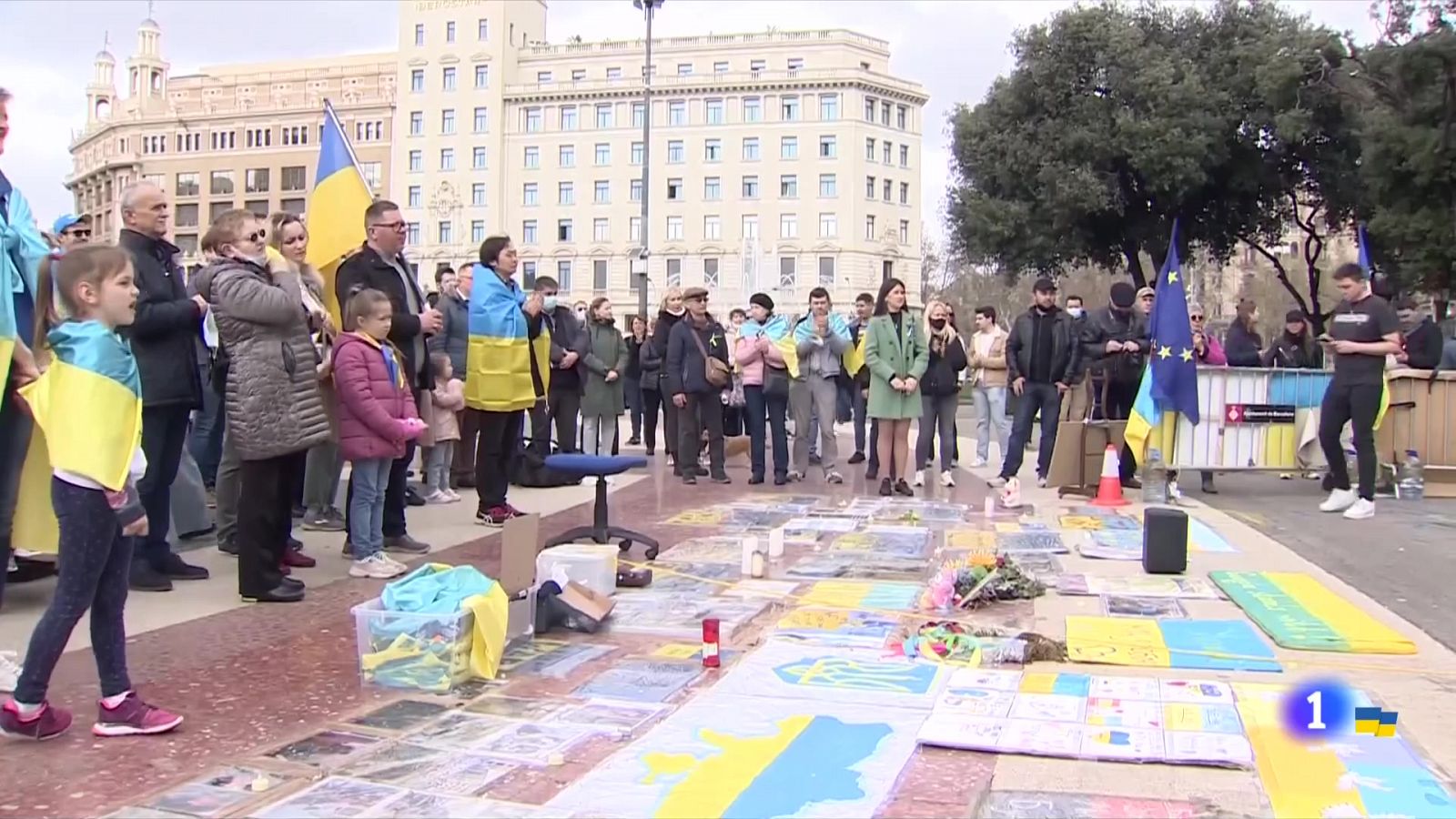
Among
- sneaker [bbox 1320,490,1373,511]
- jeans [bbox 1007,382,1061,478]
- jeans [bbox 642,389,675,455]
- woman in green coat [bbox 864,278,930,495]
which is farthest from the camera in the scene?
jeans [bbox 642,389,675,455]

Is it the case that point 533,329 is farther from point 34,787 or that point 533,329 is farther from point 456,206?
point 456,206

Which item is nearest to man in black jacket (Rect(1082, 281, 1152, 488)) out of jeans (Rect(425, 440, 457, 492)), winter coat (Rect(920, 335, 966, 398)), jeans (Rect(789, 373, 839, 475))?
winter coat (Rect(920, 335, 966, 398))

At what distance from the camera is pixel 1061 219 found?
30.9 metres

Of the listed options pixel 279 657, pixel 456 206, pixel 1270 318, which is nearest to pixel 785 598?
pixel 279 657

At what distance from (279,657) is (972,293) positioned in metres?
72.4

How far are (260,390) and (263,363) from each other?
5.7 inches

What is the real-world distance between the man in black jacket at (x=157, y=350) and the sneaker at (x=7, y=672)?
120 cm

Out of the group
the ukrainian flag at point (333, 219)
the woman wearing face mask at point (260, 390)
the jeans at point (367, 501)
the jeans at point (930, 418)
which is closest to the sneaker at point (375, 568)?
the jeans at point (367, 501)

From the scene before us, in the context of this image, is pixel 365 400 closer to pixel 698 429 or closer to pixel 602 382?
pixel 698 429

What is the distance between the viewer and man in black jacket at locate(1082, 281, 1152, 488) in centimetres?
1129

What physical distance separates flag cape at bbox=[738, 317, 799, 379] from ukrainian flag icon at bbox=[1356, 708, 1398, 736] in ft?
25.1

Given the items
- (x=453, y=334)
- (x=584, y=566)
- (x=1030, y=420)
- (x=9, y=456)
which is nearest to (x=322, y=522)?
(x=453, y=334)

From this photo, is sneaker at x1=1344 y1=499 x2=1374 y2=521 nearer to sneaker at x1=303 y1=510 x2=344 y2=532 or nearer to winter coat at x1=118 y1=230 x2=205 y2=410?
sneaker at x1=303 y1=510 x2=344 y2=532

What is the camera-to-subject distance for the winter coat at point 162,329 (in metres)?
5.84
